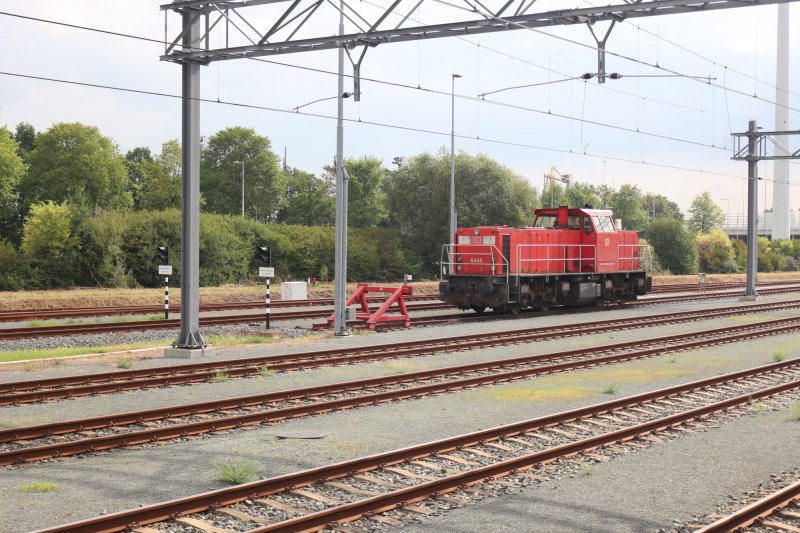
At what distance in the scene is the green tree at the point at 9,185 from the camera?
6362cm

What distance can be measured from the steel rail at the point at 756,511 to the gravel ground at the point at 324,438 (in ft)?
1.64

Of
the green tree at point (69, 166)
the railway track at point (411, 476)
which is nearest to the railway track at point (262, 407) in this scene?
the railway track at point (411, 476)

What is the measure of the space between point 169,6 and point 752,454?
1469 cm

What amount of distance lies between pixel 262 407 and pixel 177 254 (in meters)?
31.5

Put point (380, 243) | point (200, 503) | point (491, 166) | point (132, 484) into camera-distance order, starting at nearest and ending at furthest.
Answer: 1. point (200, 503)
2. point (132, 484)
3. point (380, 243)
4. point (491, 166)

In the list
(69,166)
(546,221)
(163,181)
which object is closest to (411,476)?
(546,221)

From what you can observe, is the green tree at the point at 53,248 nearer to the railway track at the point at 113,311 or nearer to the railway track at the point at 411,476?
the railway track at the point at 113,311

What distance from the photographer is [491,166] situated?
194 feet

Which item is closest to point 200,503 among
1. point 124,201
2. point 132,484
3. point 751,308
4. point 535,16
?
point 132,484

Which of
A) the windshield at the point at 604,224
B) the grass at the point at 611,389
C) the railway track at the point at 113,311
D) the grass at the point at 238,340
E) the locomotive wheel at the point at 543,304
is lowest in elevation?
the grass at the point at 611,389

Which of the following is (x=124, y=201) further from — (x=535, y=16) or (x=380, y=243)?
(x=535, y=16)

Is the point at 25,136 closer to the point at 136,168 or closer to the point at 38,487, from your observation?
the point at 136,168

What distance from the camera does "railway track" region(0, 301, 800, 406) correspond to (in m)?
14.1

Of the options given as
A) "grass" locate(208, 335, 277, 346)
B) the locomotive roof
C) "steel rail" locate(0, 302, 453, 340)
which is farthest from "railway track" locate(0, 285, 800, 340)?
the locomotive roof
